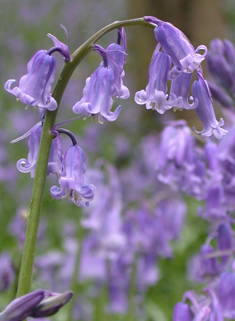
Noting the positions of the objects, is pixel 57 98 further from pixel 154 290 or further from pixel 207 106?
A: pixel 154 290

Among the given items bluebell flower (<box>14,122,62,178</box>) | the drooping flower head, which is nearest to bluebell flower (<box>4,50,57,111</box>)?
the drooping flower head

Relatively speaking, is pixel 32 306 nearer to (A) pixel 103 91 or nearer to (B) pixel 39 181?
(B) pixel 39 181

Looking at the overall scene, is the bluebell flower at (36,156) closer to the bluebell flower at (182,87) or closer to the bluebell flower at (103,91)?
the bluebell flower at (103,91)

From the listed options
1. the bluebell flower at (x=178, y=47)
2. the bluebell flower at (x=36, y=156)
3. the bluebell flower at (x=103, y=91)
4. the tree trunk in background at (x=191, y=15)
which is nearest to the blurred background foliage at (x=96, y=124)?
the tree trunk in background at (x=191, y=15)

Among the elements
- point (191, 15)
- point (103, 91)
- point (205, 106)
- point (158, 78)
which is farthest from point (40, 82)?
point (191, 15)

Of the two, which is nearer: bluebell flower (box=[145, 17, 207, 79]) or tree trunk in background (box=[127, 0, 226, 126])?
bluebell flower (box=[145, 17, 207, 79])

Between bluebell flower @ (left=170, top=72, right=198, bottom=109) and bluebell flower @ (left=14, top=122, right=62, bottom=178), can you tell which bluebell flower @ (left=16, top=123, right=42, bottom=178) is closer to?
bluebell flower @ (left=14, top=122, right=62, bottom=178)
